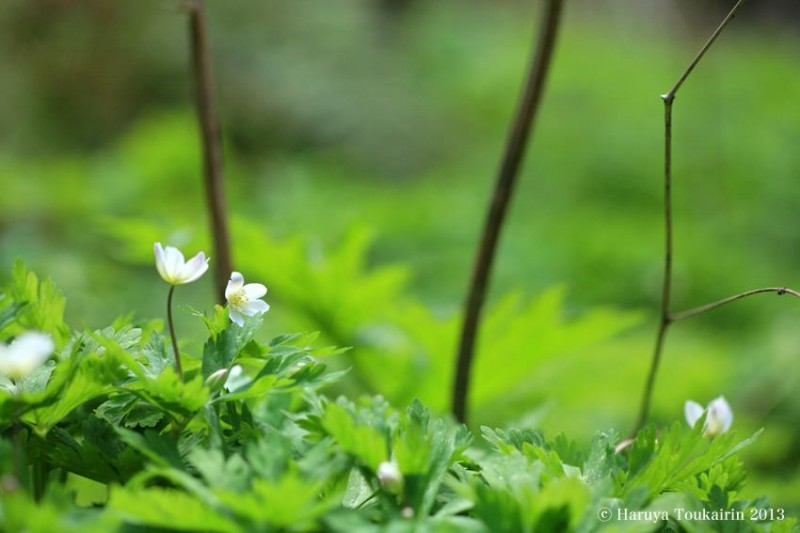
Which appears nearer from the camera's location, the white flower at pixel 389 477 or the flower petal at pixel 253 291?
the white flower at pixel 389 477

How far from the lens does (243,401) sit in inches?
32.3

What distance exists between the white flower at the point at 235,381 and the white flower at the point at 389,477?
163 mm

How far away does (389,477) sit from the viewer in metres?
0.71

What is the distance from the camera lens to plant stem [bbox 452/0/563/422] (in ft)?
4.60

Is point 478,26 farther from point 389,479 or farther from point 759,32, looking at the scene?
point 389,479

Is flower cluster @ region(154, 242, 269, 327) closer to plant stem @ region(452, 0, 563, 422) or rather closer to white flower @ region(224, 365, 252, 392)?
white flower @ region(224, 365, 252, 392)

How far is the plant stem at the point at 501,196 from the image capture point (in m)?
1.40

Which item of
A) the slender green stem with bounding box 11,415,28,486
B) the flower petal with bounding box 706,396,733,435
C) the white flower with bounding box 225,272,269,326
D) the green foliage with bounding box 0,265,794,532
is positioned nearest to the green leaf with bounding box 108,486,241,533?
the green foliage with bounding box 0,265,794,532

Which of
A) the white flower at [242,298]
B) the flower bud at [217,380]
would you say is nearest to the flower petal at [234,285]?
the white flower at [242,298]

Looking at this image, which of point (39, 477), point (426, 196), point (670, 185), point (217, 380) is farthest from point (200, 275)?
Answer: point (426, 196)

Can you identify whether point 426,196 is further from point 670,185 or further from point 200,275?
point 200,275

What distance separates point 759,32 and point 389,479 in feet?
26.7

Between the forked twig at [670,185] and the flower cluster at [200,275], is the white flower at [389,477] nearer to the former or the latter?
the flower cluster at [200,275]

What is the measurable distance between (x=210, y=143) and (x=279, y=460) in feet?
2.84
